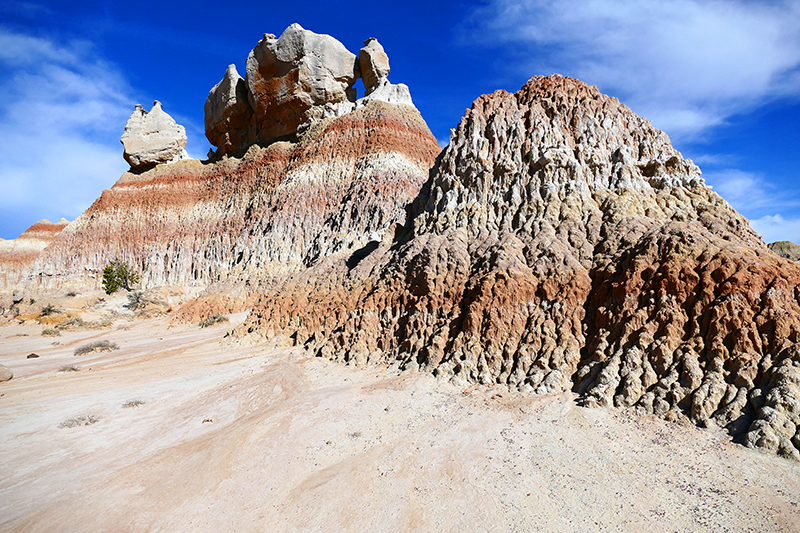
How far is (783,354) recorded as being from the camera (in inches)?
221

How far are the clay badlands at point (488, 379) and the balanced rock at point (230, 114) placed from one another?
29622mm

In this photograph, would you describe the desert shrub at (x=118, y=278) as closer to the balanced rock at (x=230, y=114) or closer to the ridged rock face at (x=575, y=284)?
the balanced rock at (x=230, y=114)

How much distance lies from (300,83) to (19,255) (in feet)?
155

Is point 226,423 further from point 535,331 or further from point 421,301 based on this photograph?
point 535,331

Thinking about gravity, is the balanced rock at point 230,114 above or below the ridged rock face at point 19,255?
above

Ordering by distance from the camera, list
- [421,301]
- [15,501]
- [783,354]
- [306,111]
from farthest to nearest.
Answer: [306,111]
[421,301]
[783,354]
[15,501]

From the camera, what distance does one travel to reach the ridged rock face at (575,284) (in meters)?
6.00

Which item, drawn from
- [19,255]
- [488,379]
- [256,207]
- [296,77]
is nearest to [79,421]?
[488,379]

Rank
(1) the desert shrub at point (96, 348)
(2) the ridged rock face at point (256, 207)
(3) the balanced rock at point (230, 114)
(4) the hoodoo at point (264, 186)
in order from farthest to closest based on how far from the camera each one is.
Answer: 1. (3) the balanced rock at point (230, 114)
2. (4) the hoodoo at point (264, 186)
3. (2) the ridged rock face at point (256, 207)
4. (1) the desert shrub at point (96, 348)

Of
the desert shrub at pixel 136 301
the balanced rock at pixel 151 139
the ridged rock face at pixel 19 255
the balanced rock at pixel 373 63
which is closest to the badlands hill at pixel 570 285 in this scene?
the desert shrub at pixel 136 301

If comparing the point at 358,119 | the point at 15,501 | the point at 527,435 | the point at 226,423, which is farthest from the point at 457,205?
the point at 358,119

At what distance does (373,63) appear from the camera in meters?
38.0

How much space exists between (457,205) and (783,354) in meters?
8.64

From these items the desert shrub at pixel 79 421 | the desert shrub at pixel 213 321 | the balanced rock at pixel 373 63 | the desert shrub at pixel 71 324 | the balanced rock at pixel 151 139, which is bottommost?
the desert shrub at pixel 71 324
